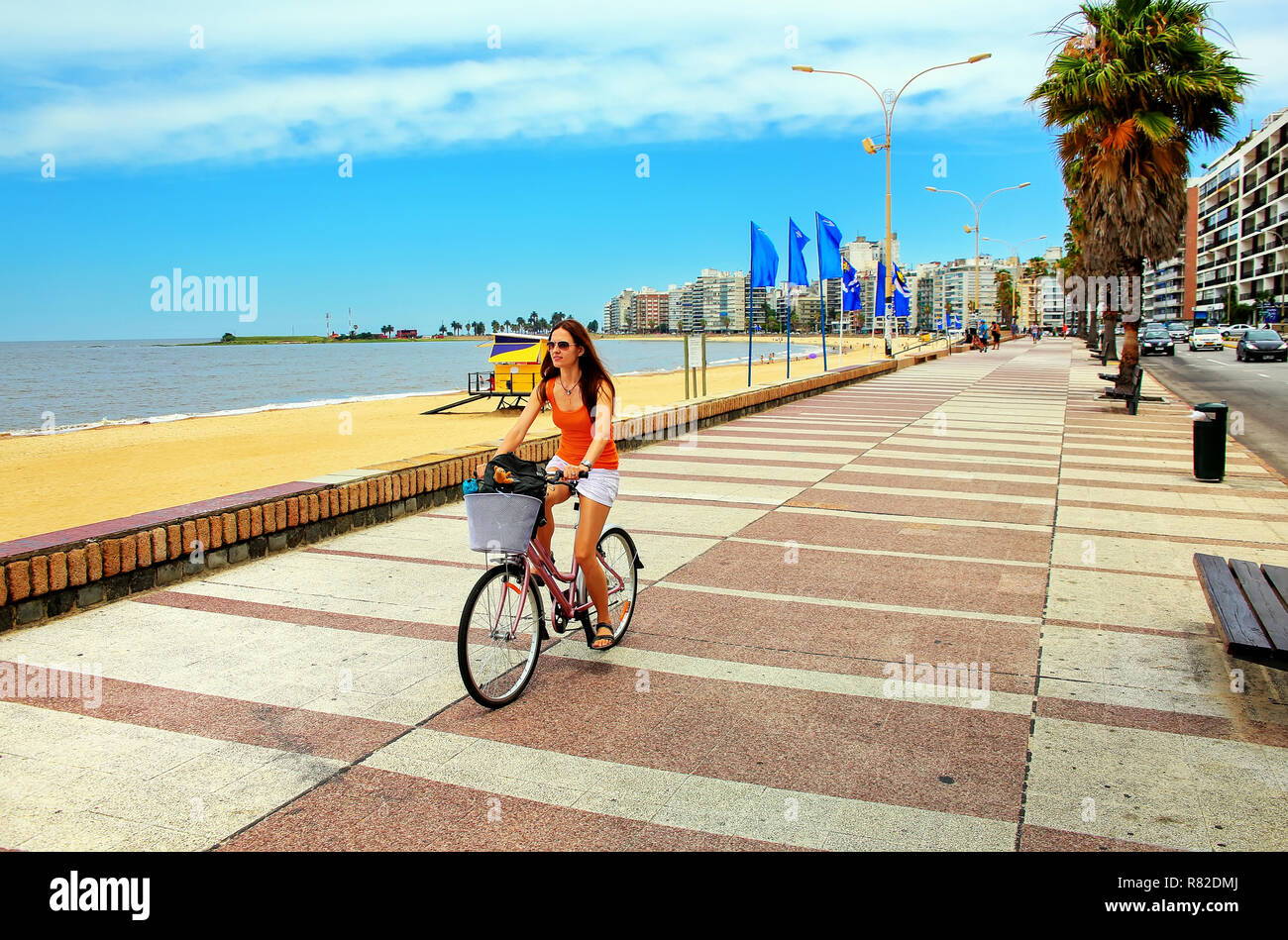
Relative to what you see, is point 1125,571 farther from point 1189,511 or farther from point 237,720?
Result: point 237,720

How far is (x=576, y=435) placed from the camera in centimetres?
474

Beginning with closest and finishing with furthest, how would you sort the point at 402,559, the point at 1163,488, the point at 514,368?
the point at 402,559, the point at 1163,488, the point at 514,368

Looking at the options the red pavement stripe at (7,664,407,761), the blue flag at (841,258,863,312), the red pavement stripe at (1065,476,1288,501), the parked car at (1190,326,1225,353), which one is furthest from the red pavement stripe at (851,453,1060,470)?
the parked car at (1190,326,1225,353)

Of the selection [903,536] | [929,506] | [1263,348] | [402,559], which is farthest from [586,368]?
[1263,348]

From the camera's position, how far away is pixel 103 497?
986 cm

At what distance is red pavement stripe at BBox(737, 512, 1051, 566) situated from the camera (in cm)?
727

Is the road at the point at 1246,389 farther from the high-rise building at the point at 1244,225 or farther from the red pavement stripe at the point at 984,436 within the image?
the high-rise building at the point at 1244,225

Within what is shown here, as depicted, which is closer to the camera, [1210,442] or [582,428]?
[582,428]

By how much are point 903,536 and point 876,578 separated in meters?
1.37

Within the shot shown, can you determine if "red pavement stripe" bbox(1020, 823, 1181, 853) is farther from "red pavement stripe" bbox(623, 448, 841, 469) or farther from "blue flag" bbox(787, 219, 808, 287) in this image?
"blue flag" bbox(787, 219, 808, 287)

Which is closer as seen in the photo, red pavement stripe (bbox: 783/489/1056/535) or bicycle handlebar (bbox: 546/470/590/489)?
bicycle handlebar (bbox: 546/470/590/489)

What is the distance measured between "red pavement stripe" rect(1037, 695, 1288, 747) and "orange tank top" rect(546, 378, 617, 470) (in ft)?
7.50

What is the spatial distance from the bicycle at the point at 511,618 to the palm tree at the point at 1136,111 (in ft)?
56.0

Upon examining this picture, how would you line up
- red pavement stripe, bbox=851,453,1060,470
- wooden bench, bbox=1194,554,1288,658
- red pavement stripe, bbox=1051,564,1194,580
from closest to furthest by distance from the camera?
wooden bench, bbox=1194,554,1288,658 < red pavement stripe, bbox=1051,564,1194,580 < red pavement stripe, bbox=851,453,1060,470
